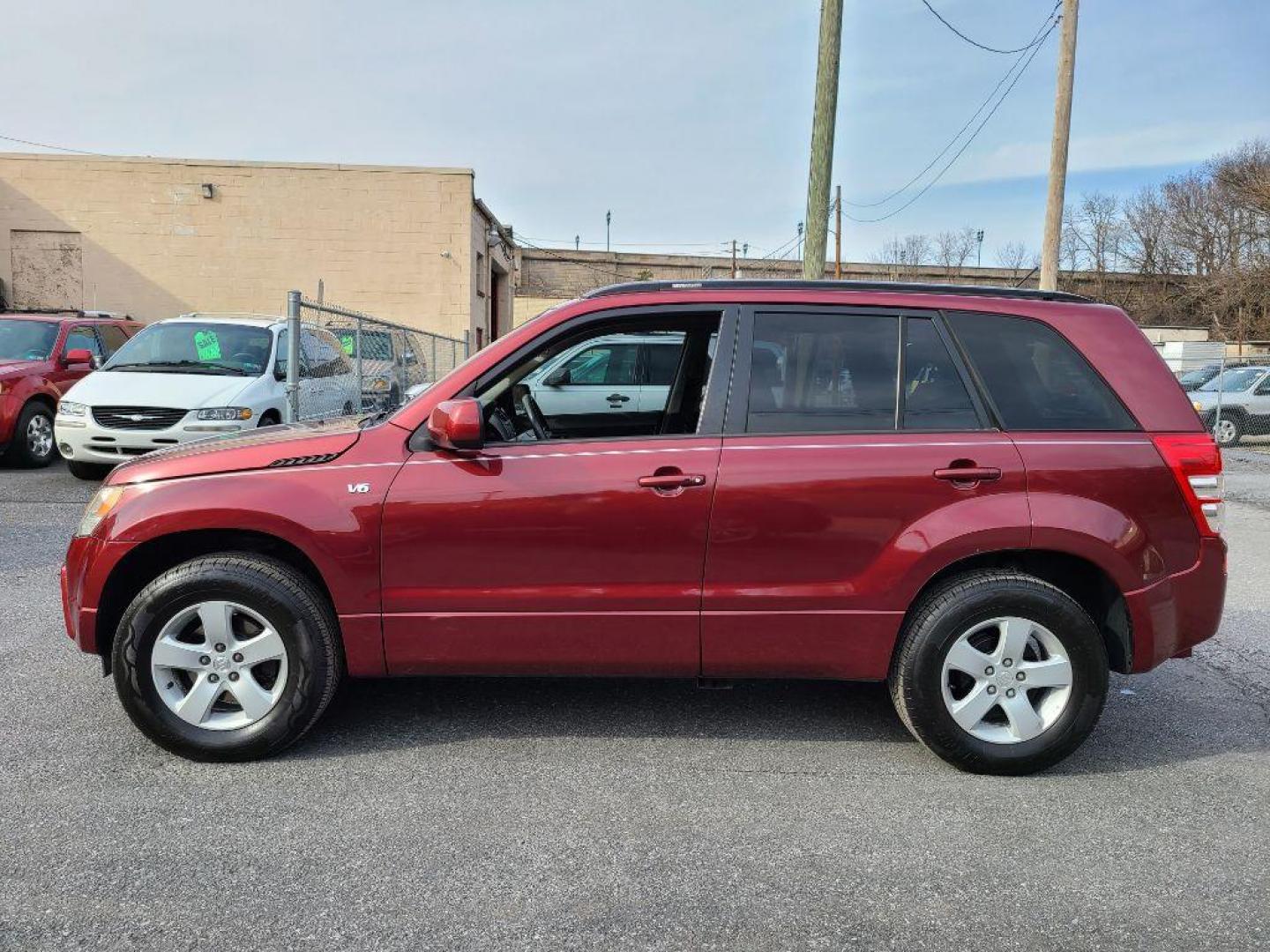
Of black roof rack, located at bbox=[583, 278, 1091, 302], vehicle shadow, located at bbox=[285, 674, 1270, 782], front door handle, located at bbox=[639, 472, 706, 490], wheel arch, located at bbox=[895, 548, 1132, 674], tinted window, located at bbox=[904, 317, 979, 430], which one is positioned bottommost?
vehicle shadow, located at bbox=[285, 674, 1270, 782]

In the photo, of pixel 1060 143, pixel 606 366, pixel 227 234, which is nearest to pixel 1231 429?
pixel 1060 143

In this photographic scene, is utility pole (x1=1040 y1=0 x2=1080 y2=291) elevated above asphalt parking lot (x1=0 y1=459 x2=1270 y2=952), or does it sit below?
above

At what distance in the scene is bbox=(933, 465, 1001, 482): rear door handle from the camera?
337cm

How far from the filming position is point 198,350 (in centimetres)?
971

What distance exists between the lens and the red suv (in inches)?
132

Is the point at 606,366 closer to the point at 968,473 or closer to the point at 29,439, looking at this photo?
the point at 968,473

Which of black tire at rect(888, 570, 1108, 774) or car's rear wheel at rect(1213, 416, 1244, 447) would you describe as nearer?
black tire at rect(888, 570, 1108, 774)

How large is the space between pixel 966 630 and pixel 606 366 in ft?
9.31

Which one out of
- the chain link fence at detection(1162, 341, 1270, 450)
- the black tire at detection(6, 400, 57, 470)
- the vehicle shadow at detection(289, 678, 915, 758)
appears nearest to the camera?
the vehicle shadow at detection(289, 678, 915, 758)

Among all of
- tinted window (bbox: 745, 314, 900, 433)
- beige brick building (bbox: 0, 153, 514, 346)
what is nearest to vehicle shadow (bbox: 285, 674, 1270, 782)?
tinted window (bbox: 745, 314, 900, 433)

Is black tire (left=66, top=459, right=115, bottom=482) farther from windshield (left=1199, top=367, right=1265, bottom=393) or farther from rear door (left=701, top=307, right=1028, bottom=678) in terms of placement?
windshield (left=1199, top=367, right=1265, bottom=393)

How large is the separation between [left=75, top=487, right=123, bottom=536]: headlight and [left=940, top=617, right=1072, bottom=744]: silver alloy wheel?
125 inches

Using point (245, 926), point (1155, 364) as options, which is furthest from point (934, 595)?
point (245, 926)

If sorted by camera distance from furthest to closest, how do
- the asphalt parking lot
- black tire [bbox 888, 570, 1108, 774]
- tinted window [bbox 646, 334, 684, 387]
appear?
tinted window [bbox 646, 334, 684, 387] < black tire [bbox 888, 570, 1108, 774] < the asphalt parking lot
